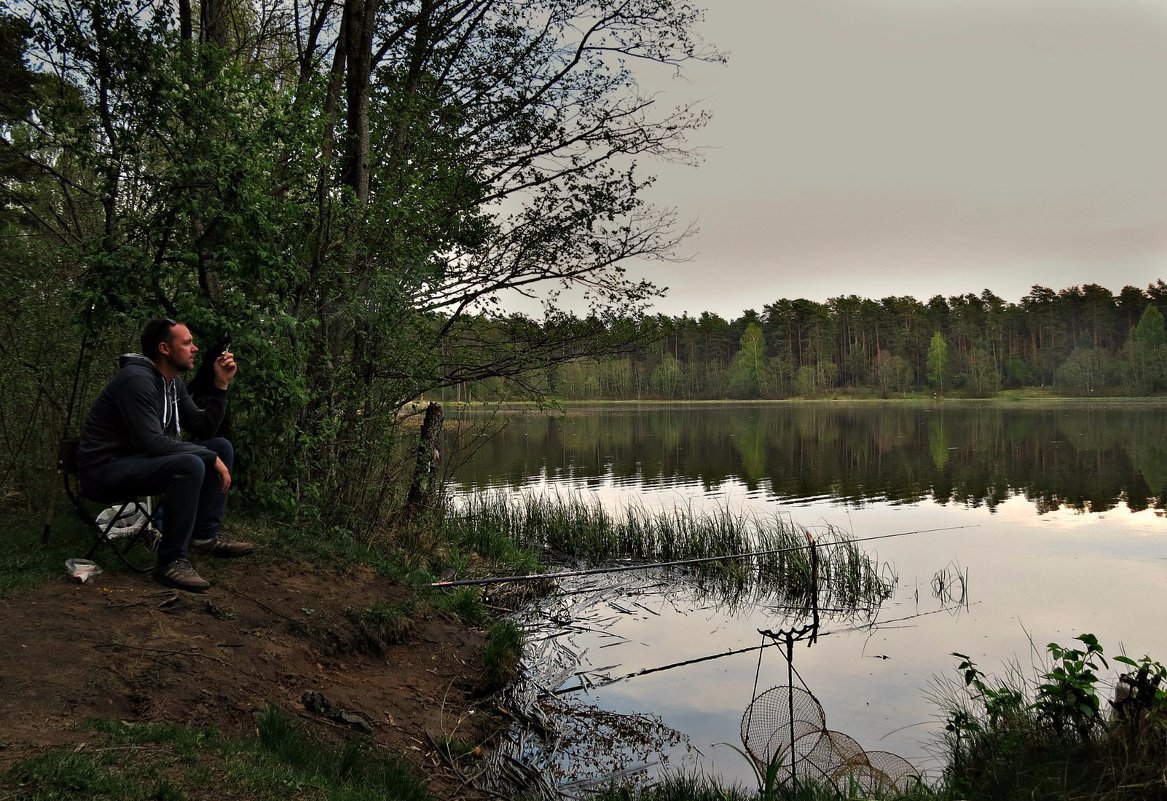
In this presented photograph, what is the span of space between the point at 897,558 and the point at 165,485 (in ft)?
41.2

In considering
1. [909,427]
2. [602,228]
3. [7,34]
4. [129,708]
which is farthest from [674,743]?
[909,427]

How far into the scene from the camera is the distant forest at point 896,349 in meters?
96.6

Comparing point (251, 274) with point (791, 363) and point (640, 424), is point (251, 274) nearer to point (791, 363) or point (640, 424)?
point (640, 424)

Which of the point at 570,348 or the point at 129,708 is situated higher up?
the point at 570,348

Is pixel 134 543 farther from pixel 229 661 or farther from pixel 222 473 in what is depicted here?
pixel 229 661

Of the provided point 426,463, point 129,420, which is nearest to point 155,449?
point 129,420

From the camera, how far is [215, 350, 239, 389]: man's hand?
5820mm

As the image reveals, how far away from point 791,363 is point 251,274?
10019 centimetres

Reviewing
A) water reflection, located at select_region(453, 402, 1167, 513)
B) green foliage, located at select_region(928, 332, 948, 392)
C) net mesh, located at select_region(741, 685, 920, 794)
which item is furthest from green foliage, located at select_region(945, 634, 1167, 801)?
green foliage, located at select_region(928, 332, 948, 392)

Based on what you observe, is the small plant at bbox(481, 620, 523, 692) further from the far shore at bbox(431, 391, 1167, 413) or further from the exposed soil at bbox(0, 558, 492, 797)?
the far shore at bbox(431, 391, 1167, 413)

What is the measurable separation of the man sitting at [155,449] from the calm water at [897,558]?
391cm

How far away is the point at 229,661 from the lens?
472 cm

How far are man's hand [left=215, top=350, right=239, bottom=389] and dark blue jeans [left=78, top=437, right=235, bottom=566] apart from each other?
772mm

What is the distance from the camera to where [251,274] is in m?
6.49
